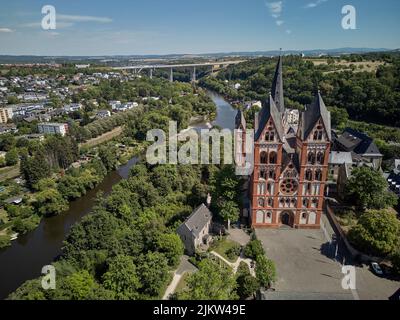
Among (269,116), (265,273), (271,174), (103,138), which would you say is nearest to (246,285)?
(265,273)

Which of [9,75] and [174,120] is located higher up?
[9,75]

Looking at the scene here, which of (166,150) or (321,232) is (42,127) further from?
(321,232)

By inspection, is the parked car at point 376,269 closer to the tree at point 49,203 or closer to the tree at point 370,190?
the tree at point 370,190

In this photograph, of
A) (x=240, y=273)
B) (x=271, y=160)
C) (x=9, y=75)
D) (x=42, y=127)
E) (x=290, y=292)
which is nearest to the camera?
(x=290, y=292)

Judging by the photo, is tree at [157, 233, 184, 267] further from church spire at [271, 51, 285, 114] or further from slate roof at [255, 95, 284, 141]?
church spire at [271, 51, 285, 114]

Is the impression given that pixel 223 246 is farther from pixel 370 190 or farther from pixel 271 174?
pixel 370 190

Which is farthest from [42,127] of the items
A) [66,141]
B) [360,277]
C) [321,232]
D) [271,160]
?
[360,277]

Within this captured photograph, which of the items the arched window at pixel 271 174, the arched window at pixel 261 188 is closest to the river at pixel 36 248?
the arched window at pixel 261 188
